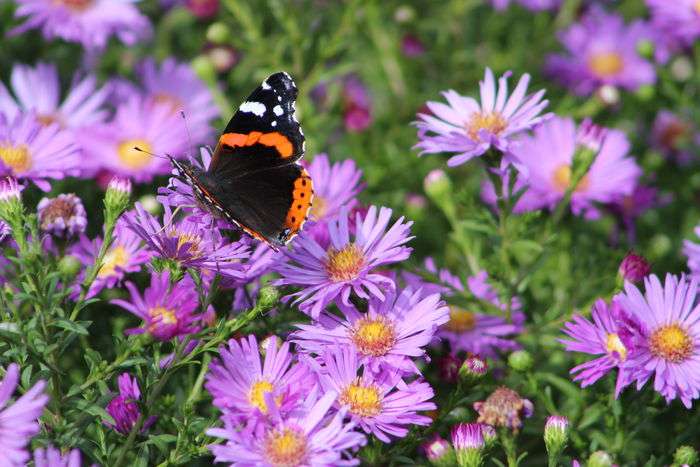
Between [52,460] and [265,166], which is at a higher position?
[265,166]

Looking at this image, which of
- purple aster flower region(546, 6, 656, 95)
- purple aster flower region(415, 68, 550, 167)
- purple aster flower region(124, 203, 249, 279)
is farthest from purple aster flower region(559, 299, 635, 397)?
purple aster flower region(546, 6, 656, 95)

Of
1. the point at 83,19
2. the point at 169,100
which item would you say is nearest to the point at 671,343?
the point at 169,100

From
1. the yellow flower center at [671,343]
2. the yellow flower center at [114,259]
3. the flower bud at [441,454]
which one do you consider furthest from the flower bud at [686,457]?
the yellow flower center at [114,259]

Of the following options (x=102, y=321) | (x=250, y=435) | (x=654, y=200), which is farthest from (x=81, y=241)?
(x=654, y=200)

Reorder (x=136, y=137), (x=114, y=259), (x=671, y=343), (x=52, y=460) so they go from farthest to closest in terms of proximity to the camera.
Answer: (x=136, y=137) < (x=114, y=259) < (x=671, y=343) < (x=52, y=460)

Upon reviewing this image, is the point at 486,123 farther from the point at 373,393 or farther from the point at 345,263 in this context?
the point at 373,393
